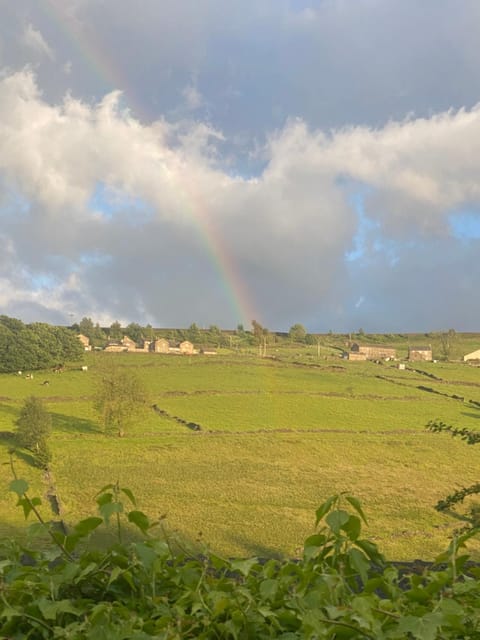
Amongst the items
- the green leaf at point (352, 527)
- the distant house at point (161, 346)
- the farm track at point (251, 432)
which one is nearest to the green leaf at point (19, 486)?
the green leaf at point (352, 527)

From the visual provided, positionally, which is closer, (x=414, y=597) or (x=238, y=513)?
(x=414, y=597)

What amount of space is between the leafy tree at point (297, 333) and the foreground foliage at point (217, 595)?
174 m

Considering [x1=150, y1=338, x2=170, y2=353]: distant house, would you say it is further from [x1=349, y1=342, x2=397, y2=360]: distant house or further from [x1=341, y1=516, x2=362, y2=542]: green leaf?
[x1=341, y1=516, x2=362, y2=542]: green leaf

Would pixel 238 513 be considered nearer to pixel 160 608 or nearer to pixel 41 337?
pixel 160 608

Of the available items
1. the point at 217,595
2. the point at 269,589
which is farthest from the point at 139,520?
the point at 269,589

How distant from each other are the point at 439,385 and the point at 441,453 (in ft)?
128

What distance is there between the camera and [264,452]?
54.7 metres

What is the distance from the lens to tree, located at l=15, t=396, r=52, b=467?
49.0 meters

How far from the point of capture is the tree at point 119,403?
60.2 metres

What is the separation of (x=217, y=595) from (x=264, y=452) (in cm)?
5453

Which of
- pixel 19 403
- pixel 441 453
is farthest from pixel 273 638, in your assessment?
pixel 19 403

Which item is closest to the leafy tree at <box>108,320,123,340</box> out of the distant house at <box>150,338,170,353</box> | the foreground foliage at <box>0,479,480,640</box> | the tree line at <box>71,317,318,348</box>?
the tree line at <box>71,317,318,348</box>

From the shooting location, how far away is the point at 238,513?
37312 millimetres

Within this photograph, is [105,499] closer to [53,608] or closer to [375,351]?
[53,608]
